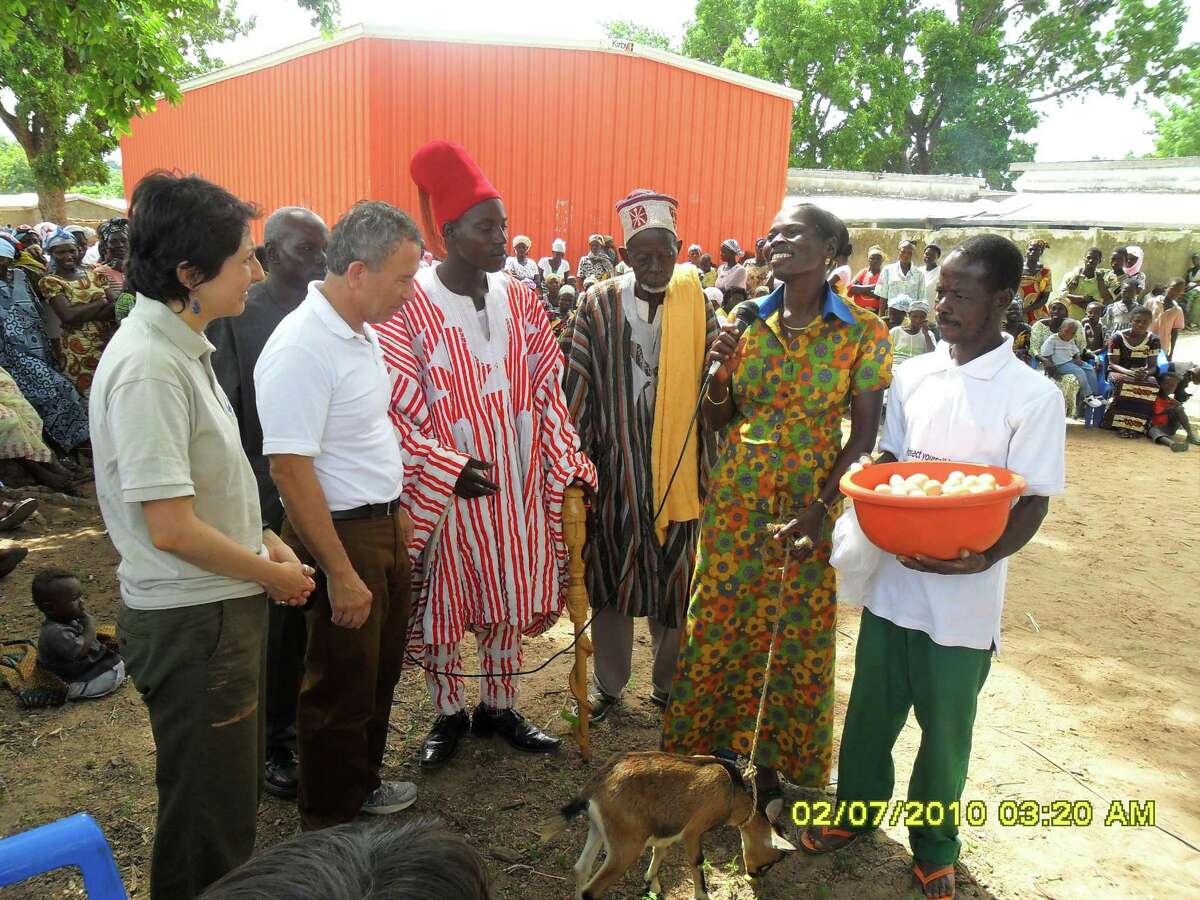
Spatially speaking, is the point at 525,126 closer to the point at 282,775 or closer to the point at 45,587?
the point at 45,587

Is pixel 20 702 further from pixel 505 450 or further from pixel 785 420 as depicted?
pixel 785 420

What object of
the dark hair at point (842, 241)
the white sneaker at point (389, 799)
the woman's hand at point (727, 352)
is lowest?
the white sneaker at point (389, 799)

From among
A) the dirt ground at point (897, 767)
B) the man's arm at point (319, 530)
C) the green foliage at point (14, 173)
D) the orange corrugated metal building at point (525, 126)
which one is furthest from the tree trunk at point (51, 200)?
the green foliage at point (14, 173)

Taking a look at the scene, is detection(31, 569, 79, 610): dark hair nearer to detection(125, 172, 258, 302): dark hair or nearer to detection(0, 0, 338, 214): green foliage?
detection(125, 172, 258, 302): dark hair

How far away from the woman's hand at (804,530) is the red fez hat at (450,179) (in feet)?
4.75

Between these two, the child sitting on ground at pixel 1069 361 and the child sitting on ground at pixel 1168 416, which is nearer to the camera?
the child sitting on ground at pixel 1168 416

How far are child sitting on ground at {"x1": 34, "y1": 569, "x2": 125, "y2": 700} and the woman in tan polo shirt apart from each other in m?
2.01

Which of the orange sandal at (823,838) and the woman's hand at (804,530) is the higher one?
the woman's hand at (804,530)

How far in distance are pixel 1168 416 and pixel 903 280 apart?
11.5 ft

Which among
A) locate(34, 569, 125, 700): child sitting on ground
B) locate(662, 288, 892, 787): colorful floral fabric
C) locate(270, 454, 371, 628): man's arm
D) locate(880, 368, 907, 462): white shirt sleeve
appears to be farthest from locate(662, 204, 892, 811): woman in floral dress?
locate(34, 569, 125, 700): child sitting on ground

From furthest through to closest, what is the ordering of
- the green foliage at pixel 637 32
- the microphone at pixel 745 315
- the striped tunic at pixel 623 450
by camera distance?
the green foliage at pixel 637 32
the striped tunic at pixel 623 450
the microphone at pixel 745 315

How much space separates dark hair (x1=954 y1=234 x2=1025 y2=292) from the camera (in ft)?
7.52

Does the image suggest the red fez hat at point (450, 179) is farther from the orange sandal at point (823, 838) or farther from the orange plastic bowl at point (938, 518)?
the orange sandal at point (823, 838)

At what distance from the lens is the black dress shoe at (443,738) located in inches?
124
